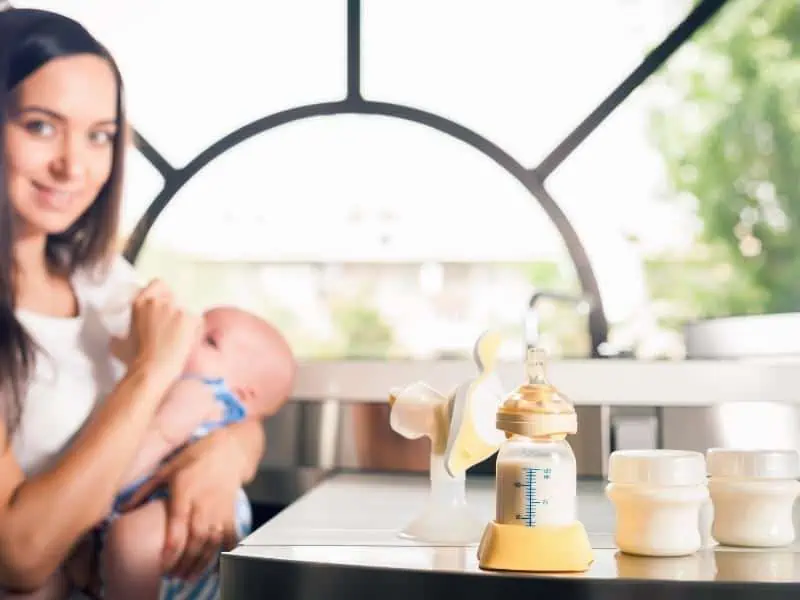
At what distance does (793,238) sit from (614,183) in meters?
0.40

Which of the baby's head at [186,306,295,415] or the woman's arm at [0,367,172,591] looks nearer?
the woman's arm at [0,367,172,591]

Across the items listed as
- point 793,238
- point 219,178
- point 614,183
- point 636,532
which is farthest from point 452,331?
point 636,532

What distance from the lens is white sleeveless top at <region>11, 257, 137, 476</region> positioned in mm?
1216

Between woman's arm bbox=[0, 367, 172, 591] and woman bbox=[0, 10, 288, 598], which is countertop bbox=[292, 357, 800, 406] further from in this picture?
woman's arm bbox=[0, 367, 172, 591]

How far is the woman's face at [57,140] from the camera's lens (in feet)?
4.15

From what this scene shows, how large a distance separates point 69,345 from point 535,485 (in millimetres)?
723

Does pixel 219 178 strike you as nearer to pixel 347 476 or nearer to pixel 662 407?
pixel 347 476

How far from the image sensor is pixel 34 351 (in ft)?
4.05

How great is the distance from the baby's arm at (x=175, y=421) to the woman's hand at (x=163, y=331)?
38 millimetres

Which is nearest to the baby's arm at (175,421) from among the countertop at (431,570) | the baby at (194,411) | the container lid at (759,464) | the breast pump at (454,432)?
the baby at (194,411)

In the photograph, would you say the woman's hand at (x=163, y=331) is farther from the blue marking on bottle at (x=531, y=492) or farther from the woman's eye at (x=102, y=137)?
the blue marking on bottle at (x=531, y=492)

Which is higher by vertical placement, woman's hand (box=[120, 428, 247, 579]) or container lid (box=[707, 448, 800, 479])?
container lid (box=[707, 448, 800, 479])

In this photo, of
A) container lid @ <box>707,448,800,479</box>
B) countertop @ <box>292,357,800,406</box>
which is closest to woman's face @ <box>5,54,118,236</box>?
countertop @ <box>292,357,800,406</box>

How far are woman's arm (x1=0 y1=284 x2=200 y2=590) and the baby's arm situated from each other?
0.02 meters
